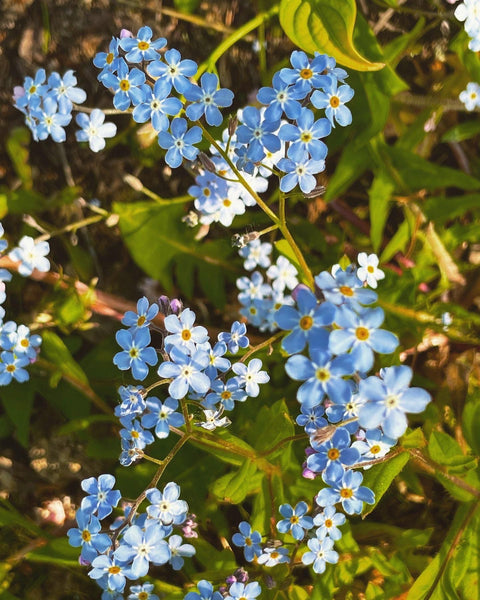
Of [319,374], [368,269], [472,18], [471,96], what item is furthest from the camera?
[471,96]

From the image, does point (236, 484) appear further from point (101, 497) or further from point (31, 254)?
point (31, 254)

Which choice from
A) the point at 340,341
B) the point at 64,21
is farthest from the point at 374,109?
the point at 64,21

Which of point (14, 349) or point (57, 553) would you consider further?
point (14, 349)

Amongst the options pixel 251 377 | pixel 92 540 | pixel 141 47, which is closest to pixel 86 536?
pixel 92 540

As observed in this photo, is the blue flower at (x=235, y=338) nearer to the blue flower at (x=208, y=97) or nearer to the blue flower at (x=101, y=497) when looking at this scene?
the blue flower at (x=101, y=497)

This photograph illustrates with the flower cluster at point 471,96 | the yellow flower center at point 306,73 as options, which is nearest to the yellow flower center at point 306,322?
the yellow flower center at point 306,73
